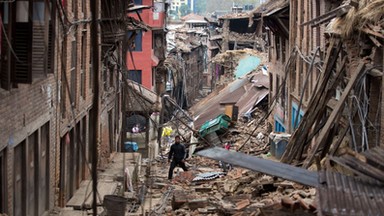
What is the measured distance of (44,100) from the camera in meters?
14.0

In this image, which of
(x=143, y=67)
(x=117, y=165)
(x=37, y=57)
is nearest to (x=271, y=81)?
(x=143, y=67)

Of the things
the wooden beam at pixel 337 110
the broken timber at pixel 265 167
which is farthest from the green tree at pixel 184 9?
the broken timber at pixel 265 167

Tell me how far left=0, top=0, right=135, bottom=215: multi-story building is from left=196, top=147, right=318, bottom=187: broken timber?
71.0 inches

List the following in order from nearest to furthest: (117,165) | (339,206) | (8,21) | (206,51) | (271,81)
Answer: (339,206) < (8,21) < (117,165) < (271,81) < (206,51)

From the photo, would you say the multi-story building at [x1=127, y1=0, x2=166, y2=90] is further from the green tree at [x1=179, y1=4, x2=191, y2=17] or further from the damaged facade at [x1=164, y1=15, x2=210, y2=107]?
the green tree at [x1=179, y1=4, x2=191, y2=17]

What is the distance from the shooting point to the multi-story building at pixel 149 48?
140 ft

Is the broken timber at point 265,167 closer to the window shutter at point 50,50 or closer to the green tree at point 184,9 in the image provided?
the window shutter at point 50,50

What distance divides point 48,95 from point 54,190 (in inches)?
92.0

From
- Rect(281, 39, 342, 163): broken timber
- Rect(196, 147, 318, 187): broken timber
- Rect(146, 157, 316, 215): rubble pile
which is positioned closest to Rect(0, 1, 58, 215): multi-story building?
Rect(196, 147, 318, 187): broken timber

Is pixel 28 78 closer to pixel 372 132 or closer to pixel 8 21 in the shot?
pixel 8 21

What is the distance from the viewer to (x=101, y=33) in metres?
22.4

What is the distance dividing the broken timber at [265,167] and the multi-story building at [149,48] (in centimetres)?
3230

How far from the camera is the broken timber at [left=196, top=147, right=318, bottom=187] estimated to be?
8.87 meters

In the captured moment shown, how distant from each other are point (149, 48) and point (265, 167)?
3491cm
